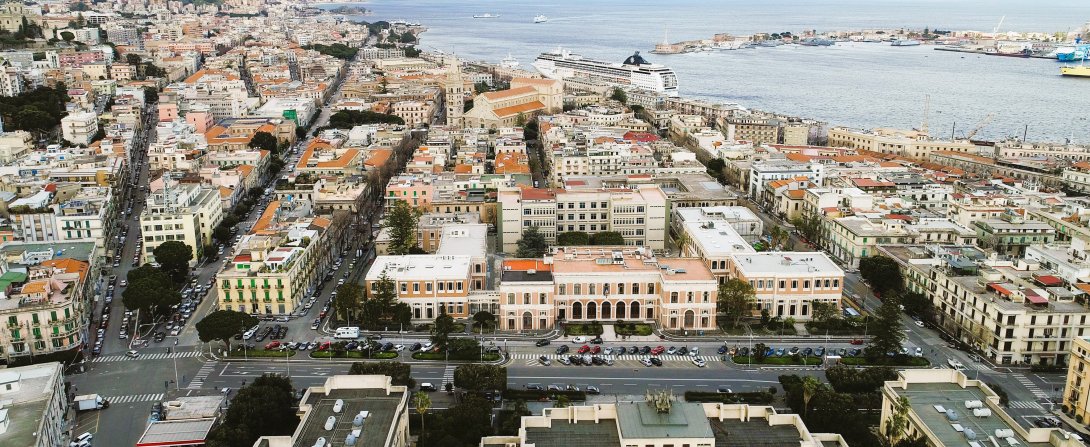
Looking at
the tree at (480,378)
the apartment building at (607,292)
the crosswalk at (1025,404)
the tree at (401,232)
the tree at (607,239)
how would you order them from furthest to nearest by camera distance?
1. the tree at (607,239)
2. the tree at (401,232)
3. the apartment building at (607,292)
4. the crosswalk at (1025,404)
5. the tree at (480,378)

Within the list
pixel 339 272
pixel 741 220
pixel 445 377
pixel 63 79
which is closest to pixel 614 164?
pixel 741 220

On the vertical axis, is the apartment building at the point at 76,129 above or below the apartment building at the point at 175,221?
above

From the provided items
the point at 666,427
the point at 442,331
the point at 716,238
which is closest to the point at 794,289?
the point at 716,238

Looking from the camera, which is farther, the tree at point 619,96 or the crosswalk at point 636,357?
the tree at point 619,96

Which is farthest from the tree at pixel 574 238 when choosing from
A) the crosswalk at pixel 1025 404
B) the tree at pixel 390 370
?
the crosswalk at pixel 1025 404

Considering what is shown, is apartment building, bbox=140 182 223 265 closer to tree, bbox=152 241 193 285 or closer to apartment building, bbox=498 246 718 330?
tree, bbox=152 241 193 285

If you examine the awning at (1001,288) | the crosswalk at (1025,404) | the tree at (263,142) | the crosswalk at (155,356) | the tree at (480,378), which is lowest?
the crosswalk at (1025,404)

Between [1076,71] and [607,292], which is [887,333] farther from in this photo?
[1076,71]

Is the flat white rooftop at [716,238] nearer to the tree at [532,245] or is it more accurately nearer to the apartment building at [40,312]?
the tree at [532,245]
